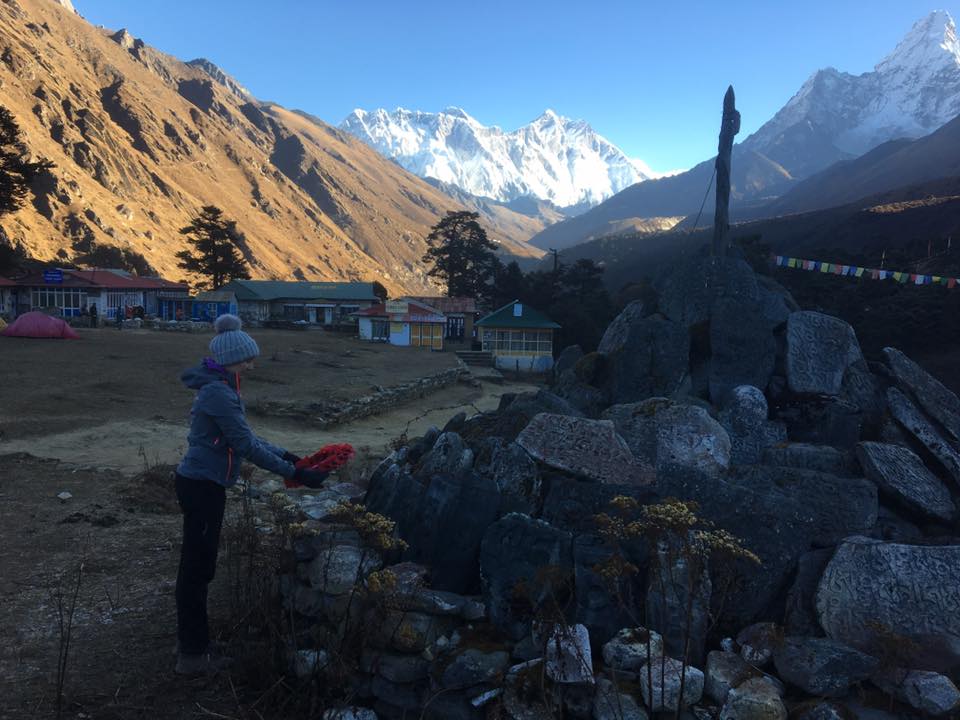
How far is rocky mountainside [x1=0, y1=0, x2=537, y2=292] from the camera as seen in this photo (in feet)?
279

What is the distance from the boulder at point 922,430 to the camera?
6.74m

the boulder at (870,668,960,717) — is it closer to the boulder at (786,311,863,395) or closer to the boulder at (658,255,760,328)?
the boulder at (786,311,863,395)

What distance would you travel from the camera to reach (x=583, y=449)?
19.7 feet

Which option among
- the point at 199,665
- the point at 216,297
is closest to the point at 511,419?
the point at 199,665

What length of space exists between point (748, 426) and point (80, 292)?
2032 inches

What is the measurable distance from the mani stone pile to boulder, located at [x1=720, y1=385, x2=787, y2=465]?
43mm

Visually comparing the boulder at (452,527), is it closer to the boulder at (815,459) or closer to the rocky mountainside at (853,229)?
the boulder at (815,459)

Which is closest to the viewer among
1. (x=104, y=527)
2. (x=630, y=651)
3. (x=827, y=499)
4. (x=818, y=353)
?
(x=630, y=651)

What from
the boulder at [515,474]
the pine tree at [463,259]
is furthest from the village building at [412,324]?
the boulder at [515,474]

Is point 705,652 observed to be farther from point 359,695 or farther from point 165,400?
point 165,400

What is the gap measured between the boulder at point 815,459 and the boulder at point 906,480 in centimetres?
15

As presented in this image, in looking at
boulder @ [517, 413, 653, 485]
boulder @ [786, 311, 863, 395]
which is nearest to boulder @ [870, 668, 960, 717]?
boulder @ [517, 413, 653, 485]

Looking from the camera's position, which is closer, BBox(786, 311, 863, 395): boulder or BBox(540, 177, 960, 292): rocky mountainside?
BBox(786, 311, 863, 395): boulder

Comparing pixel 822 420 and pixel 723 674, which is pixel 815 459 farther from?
pixel 723 674
